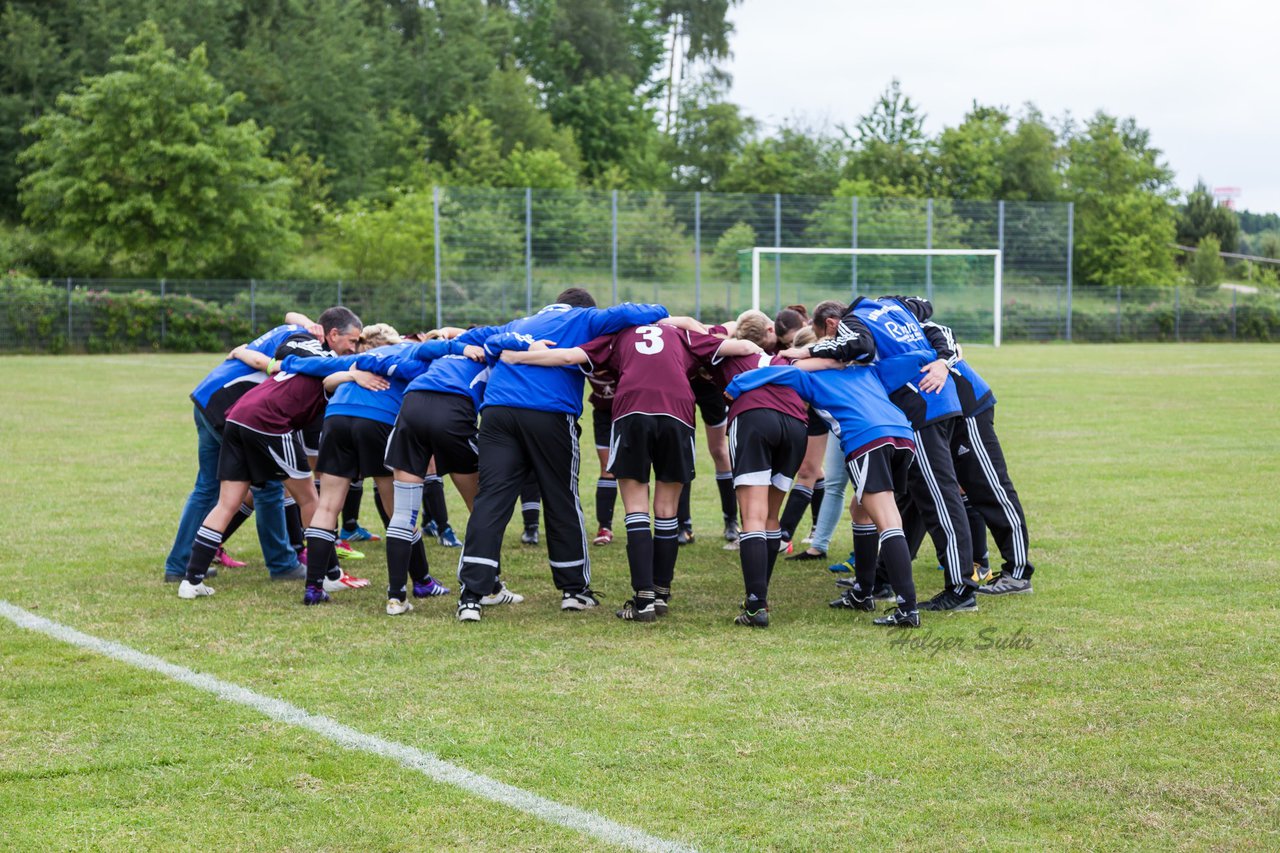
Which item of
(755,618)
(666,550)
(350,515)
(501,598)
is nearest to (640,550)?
(666,550)

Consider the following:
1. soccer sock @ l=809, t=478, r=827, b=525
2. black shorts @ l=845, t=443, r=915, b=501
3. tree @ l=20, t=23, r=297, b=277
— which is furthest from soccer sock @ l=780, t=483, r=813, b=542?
tree @ l=20, t=23, r=297, b=277

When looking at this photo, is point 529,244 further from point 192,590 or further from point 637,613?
point 637,613

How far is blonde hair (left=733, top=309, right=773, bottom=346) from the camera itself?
7641mm

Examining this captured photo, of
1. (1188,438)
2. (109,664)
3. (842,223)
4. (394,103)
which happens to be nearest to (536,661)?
(109,664)

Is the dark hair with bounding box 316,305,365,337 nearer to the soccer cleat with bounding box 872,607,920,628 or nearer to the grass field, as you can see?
the grass field

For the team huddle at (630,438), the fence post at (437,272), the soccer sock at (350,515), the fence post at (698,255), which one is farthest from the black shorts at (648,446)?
the fence post at (698,255)

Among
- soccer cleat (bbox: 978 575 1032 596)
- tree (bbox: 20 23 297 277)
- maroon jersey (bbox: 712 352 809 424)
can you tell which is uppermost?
tree (bbox: 20 23 297 277)

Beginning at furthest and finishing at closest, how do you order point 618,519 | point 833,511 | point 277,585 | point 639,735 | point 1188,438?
point 1188,438 < point 618,519 < point 833,511 < point 277,585 < point 639,735

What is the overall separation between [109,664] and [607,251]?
3849 centimetres

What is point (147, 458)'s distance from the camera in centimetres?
→ 1405

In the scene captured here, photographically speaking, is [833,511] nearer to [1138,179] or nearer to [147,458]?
[147,458]

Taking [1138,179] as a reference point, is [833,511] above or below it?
below

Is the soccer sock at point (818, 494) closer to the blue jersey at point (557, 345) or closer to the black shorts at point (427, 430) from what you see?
the blue jersey at point (557, 345)

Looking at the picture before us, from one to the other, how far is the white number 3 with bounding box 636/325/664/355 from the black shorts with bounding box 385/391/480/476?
1082 mm
